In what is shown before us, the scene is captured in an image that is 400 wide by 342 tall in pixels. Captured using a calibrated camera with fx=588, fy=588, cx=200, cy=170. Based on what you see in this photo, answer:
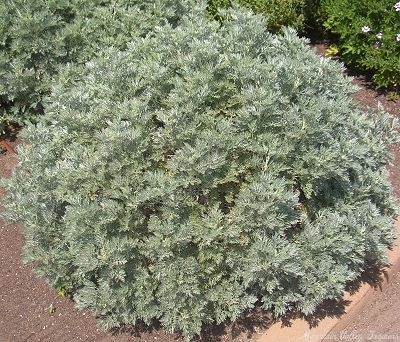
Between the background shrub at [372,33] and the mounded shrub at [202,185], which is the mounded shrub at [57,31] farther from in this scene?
the background shrub at [372,33]

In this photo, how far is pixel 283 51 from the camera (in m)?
3.75

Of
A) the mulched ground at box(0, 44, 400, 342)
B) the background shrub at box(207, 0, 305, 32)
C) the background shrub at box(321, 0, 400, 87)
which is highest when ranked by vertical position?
the background shrub at box(321, 0, 400, 87)

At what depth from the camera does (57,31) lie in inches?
186

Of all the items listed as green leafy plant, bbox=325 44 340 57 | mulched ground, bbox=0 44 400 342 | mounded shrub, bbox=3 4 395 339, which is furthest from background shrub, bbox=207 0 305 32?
mulched ground, bbox=0 44 400 342

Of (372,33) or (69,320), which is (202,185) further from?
(372,33)

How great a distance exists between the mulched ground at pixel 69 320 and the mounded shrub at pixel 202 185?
16cm

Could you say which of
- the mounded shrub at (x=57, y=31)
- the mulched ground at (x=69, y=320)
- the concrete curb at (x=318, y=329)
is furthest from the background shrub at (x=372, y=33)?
the concrete curb at (x=318, y=329)

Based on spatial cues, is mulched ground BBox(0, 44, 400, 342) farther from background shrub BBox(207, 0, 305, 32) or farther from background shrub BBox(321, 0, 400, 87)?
background shrub BBox(207, 0, 305, 32)

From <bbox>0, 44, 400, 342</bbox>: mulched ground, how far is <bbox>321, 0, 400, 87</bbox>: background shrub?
2139 mm

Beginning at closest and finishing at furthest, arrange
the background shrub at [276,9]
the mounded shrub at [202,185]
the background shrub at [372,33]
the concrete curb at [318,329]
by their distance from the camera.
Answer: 1. the mounded shrub at [202,185]
2. the concrete curb at [318,329]
3. the background shrub at [372,33]
4. the background shrub at [276,9]

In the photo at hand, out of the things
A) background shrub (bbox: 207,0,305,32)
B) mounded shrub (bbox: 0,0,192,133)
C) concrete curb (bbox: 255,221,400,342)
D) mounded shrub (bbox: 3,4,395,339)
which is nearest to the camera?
mounded shrub (bbox: 3,4,395,339)

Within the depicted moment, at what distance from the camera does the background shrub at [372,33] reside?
5.27 m

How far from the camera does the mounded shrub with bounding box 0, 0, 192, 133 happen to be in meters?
4.60

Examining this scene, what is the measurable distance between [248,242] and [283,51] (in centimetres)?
128
